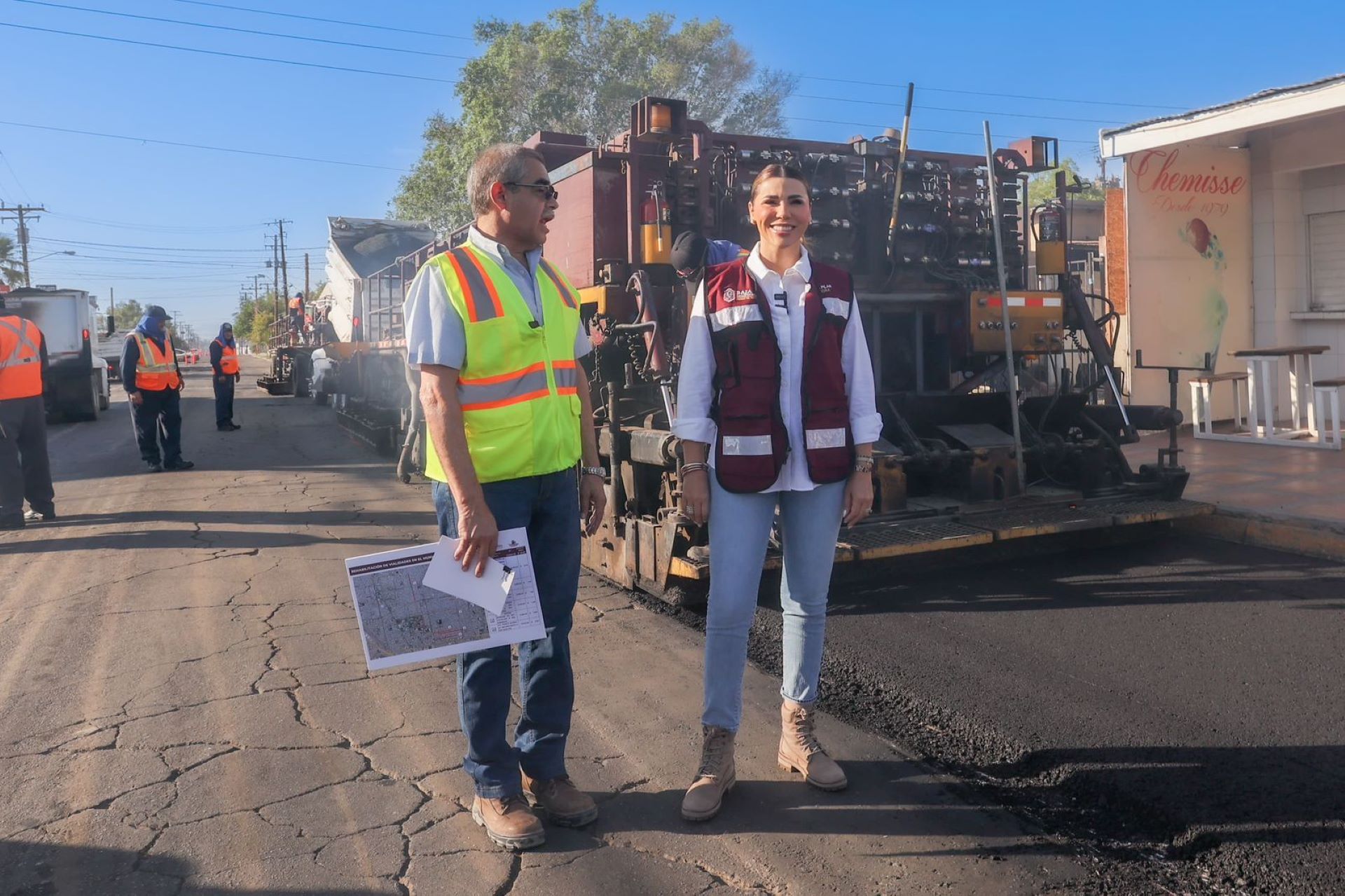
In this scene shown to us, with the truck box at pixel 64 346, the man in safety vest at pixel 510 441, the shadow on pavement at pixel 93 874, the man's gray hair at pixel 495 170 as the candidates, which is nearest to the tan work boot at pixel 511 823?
the man in safety vest at pixel 510 441

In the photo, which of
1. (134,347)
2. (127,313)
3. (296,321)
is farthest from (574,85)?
(127,313)

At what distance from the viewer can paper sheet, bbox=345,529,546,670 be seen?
2.92 m

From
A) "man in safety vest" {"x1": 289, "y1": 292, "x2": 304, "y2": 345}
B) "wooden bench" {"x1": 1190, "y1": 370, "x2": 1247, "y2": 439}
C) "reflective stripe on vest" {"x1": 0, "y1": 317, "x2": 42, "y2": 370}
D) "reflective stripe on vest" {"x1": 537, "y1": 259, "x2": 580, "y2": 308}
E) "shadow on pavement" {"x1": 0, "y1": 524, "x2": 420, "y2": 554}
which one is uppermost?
"man in safety vest" {"x1": 289, "y1": 292, "x2": 304, "y2": 345}

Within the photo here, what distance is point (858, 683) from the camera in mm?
4359

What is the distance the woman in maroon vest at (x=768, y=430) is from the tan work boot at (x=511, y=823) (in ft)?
1.50

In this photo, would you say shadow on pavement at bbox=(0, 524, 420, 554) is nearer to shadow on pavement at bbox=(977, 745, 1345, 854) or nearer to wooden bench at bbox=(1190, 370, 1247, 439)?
shadow on pavement at bbox=(977, 745, 1345, 854)

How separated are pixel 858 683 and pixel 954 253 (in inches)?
157

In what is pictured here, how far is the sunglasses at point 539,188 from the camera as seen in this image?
3027 millimetres

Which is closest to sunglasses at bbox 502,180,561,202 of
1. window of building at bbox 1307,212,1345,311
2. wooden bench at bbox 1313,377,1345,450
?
wooden bench at bbox 1313,377,1345,450

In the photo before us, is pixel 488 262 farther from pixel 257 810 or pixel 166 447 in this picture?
pixel 166 447

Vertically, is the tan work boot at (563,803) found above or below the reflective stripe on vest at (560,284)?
below

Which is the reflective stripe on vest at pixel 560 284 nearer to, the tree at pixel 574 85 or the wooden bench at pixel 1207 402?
the wooden bench at pixel 1207 402

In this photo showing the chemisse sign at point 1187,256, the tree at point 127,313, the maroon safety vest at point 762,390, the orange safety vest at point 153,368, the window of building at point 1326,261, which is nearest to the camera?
the maroon safety vest at point 762,390

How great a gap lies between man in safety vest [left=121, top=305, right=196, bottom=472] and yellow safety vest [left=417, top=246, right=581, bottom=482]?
370 inches
